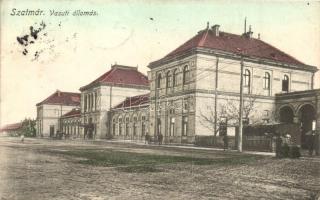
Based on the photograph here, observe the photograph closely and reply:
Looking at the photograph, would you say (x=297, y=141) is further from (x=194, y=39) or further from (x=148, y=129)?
(x=148, y=129)

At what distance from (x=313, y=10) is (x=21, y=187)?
27.2ft

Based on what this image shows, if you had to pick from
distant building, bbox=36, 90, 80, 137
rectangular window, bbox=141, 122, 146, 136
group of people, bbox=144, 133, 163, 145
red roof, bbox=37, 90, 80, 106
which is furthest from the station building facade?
red roof, bbox=37, 90, 80, 106

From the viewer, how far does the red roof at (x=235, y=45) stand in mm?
39150

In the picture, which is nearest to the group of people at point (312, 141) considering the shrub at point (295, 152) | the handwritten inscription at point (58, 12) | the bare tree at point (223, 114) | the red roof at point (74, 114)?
the shrub at point (295, 152)

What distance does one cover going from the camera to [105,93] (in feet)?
196

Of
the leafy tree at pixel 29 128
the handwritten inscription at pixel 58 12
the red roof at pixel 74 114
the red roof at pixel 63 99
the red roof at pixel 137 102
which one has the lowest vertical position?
the leafy tree at pixel 29 128

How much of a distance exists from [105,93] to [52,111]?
25364 mm

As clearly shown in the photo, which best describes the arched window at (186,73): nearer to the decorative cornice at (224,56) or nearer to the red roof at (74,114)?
the decorative cornice at (224,56)

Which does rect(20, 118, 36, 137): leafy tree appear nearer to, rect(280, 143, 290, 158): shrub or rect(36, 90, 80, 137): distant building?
rect(36, 90, 80, 137): distant building

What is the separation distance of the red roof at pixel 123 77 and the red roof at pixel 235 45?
1954 cm

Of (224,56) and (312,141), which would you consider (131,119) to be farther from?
(312,141)

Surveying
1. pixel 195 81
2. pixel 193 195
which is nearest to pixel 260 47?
pixel 195 81

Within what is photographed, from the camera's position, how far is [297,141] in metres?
27.8

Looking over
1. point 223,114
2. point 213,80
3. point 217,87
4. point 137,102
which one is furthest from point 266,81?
point 137,102
